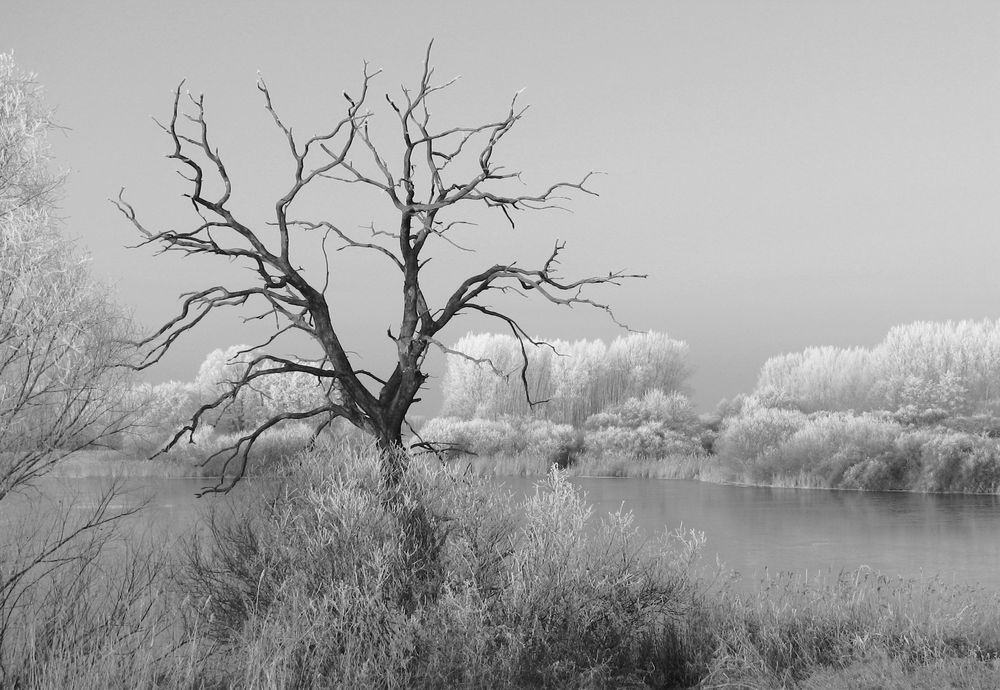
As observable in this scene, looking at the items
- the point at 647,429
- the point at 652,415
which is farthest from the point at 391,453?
the point at 652,415

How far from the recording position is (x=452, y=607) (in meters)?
6.40

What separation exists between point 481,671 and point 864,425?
19.3 meters

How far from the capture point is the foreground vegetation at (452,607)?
19.9ft

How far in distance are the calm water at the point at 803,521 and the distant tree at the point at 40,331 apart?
1.80 ft

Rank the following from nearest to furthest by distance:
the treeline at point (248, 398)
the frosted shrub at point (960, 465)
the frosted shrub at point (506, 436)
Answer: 1. the frosted shrub at point (960, 465)
2. the treeline at point (248, 398)
3. the frosted shrub at point (506, 436)

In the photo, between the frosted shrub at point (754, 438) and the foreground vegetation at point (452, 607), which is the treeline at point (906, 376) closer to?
the frosted shrub at point (754, 438)

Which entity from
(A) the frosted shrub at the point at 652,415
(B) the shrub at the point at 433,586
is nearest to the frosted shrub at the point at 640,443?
(A) the frosted shrub at the point at 652,415

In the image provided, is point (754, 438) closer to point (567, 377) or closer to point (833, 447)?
point (833, 447)

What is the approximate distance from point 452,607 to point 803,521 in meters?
11.0

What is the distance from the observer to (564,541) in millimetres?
6895

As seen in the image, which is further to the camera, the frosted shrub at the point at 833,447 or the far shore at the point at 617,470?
the far shore at the point at 617,470

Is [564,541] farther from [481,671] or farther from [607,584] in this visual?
[481,671]

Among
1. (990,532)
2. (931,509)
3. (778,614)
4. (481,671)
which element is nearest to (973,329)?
(931,509)

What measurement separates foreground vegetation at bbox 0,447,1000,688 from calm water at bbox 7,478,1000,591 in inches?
36.3
